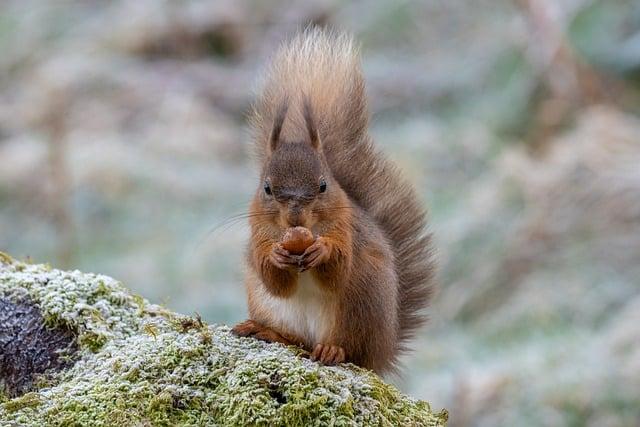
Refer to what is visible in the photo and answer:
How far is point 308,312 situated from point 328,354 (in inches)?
6.4

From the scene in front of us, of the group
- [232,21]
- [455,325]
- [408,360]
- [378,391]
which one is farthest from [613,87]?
[378,391]

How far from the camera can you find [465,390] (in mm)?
3924

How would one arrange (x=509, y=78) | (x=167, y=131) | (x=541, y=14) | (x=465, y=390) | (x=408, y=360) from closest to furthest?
1. (x=465, y=390)
2. (x=408, y=360)
3. (x=541, y=14)
4. (x=509, y=78)
5. (x=167, y=131)

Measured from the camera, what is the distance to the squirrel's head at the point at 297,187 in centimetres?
231

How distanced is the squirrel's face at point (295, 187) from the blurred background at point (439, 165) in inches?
34.6

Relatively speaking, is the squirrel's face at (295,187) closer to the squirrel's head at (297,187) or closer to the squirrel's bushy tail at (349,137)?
the squirrel's head at (297,187)

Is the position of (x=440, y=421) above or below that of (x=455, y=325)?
below

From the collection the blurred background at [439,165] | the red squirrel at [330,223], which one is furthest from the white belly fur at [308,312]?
the blurred background at [439,165]

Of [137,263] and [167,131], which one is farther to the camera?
[167,131]

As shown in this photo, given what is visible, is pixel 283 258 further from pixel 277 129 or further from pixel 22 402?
pixel 22 402

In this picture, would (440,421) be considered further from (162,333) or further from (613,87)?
(613,87)

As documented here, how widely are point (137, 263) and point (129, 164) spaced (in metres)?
1.06

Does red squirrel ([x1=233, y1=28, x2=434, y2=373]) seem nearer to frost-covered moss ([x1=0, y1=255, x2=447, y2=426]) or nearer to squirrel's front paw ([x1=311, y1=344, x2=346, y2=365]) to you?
squirrel's front paw ([x1=311, y1=344, x2=346, y2=365])

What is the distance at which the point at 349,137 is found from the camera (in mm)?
2742
